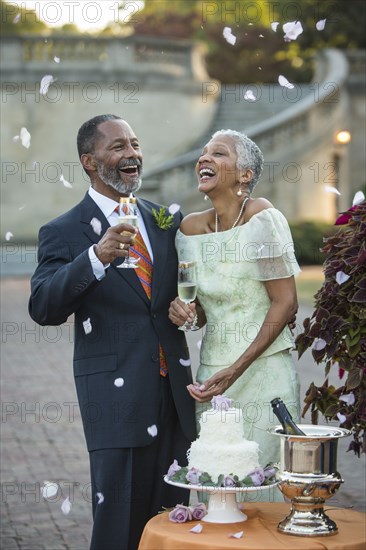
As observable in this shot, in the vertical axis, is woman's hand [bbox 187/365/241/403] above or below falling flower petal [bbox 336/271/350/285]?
below

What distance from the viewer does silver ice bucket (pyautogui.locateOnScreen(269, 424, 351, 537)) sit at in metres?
4.49

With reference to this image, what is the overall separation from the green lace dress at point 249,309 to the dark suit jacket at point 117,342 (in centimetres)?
19

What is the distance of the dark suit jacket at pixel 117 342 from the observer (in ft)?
18.2

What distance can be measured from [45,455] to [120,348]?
5.20 m

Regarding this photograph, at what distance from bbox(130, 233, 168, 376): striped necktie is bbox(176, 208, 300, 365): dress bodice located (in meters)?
0.24

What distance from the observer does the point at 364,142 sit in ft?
127

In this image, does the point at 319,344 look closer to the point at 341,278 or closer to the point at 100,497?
the point at 341,278

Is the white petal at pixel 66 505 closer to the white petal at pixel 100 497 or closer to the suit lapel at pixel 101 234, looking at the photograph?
the white petal at pixel 100 497

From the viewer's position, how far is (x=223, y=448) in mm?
4730

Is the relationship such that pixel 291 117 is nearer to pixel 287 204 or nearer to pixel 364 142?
pixel 287 204

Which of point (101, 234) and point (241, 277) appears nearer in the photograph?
point (241, 277)

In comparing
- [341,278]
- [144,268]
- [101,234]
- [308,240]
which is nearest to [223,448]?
[341,278]

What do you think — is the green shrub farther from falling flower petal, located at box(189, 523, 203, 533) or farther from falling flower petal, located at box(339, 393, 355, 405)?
falling flower petal, located at box(189, 523, 203, 533)

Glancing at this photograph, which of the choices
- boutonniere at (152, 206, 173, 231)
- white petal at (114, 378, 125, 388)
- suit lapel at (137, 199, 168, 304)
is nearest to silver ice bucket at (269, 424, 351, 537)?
white petal at (114, 378, 125, 388)
